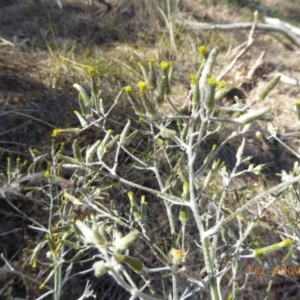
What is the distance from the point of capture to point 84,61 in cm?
337

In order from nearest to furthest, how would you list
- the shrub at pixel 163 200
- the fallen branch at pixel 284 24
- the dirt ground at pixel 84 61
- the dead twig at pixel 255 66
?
the shrub at pixel 163 200 → the dirt ground at pixel 84 61 → the dead twig at pixel 255 66 → the fallen branch at pixel 284 24

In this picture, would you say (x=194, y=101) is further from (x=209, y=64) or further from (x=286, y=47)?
(x=286, y=47)

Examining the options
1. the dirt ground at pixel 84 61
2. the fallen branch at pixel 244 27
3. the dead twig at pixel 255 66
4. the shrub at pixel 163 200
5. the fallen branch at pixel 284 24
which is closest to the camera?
the shrub at pixel 163 200

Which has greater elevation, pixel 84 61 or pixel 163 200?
pixel 163 200

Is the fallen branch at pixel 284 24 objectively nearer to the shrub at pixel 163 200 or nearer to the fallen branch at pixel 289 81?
the fallen branch at pixel 289 81

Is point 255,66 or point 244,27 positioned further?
point 244,27

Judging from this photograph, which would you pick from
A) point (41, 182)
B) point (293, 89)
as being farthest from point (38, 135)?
point (293, 89)

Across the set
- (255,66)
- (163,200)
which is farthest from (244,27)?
(163,200)

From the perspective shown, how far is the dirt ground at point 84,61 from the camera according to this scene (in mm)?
2783

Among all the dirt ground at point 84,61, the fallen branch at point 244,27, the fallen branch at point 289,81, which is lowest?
the dirt ground at point 84,61

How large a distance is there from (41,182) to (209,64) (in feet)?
5.16

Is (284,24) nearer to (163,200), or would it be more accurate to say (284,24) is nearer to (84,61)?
→ (84,61)

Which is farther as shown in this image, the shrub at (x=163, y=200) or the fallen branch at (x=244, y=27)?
the fallen branch at (x=244, y=27)

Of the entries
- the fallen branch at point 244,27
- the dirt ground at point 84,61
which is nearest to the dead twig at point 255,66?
the dirt ground at point 84,61
